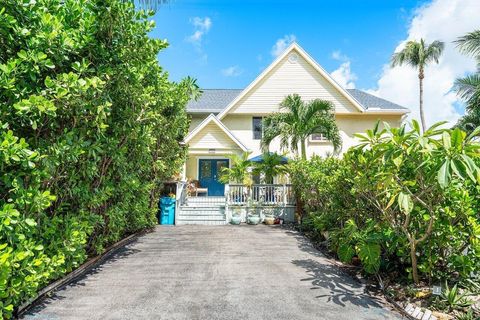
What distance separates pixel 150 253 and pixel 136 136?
126 inches

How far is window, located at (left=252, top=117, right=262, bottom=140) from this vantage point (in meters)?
18.1

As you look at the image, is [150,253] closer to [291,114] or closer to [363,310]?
[363,310]

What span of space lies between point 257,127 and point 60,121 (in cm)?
1445

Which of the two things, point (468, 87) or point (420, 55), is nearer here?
point (468, 87)

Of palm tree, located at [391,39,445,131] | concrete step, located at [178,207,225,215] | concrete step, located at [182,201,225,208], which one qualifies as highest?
palm tree, located at [391,39,445,131]

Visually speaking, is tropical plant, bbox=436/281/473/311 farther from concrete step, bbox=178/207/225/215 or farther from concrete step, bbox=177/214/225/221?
concrete step, bbox=178/207/225/215

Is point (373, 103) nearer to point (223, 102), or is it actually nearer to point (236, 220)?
point (223, 102)

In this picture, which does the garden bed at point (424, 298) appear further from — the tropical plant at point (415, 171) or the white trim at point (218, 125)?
the white trim at point (218, 125)

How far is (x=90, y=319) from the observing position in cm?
382

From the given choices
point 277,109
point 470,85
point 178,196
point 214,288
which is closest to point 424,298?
point 214,288

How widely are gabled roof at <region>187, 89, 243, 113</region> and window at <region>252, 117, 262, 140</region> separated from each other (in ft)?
8.41

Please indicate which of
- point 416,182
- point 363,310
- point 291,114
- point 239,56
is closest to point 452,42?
point 291,114

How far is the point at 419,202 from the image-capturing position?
418cm

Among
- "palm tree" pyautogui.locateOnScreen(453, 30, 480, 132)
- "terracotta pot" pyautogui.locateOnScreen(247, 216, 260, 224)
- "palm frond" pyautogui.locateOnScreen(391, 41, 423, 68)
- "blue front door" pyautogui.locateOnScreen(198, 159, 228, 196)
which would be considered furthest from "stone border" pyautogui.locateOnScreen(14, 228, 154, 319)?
"palm frond" pyautogui.locateOnScreen(391, 41, 423, 68)
